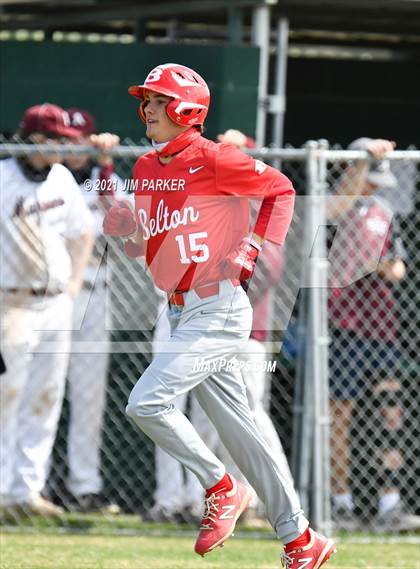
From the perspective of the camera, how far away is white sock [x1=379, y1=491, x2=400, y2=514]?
775cm

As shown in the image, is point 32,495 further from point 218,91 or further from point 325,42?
point 325,42

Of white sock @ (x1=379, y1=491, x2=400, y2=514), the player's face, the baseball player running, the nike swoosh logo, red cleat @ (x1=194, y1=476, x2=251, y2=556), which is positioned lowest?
white sock @ (x1=379, y1=491, x2=400, y2=514)

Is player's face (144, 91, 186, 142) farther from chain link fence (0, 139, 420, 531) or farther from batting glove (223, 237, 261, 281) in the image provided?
chain link fence (0, 139, 420, 531)

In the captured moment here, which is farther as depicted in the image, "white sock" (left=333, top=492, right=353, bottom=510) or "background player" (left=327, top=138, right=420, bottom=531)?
"white sock" (left=333, top=492, right=353, bottom=510)

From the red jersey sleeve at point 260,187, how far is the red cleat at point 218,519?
3.48 ft

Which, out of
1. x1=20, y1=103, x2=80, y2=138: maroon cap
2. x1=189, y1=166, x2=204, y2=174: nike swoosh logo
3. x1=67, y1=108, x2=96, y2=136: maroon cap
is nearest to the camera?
x1=189, y1=166, x2=204, y2=174: nike swoosh logo

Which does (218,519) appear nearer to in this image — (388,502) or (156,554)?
(156,554)

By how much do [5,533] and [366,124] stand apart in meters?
4.53

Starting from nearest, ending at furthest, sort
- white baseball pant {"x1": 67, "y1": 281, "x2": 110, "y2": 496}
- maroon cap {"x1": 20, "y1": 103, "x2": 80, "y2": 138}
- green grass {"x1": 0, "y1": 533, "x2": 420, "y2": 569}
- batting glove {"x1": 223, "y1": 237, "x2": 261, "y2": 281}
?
batting glove {"x1": 223, "y1": 237, "x2": 261, "y2": 281} → green grass {"x1": 0, "y1": 533, "x2": 420, "y2": 569} → maroon cap {"x1": 20, "y1": 103, "x2": 80, "y2": 138} → white baseball pant {"x1": 67, "y1": 281, "x2": 110, "y2": 496}

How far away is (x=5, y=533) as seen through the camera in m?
7.16

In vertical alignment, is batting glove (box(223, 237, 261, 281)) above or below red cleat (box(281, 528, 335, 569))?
above

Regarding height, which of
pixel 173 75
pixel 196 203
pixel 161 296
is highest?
pixel 173 75

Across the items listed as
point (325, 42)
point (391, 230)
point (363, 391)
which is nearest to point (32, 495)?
point (363, 391)

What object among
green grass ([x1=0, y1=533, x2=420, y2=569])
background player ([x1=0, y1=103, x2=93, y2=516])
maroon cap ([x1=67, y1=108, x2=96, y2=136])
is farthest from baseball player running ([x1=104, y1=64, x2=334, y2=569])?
maroon cap ([x1=67, y1=108, x2=96, y2=136])
